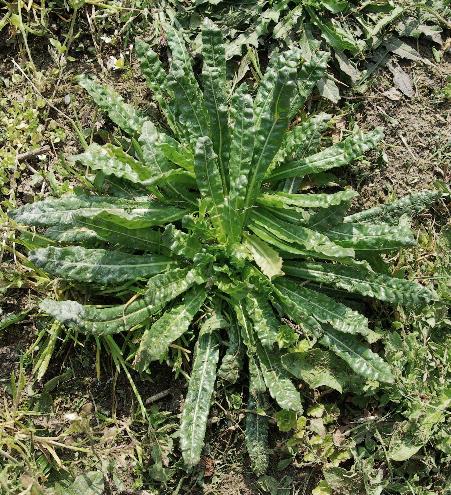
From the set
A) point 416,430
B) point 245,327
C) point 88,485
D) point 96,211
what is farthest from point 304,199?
point 88,485

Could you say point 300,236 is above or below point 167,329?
above

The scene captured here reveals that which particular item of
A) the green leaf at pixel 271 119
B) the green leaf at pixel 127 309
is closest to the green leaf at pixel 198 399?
the green leaf at pixel 127 309

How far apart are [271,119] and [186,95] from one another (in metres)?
0.47

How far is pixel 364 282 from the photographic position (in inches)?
137

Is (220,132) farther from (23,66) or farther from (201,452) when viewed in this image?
(201,452)

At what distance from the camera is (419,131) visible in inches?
155

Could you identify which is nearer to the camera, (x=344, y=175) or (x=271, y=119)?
(x=271, y=119)

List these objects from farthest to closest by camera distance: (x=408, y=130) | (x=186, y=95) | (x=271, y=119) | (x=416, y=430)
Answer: (x=408, y=130), (x=416, y=430), (x=186, y=95), (x=271, y=119)

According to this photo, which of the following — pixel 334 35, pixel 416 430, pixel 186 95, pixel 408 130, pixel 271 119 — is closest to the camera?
pixel 271 119

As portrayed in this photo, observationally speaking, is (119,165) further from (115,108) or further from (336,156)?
(336,156)

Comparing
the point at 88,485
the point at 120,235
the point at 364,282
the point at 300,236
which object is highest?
the point at 120,235

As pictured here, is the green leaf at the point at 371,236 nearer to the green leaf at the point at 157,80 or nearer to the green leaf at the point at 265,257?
the green leaf at the point at 265,257

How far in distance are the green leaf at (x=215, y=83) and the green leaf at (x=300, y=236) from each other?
0.41 metres

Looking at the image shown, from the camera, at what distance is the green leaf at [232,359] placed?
11.2 ft
